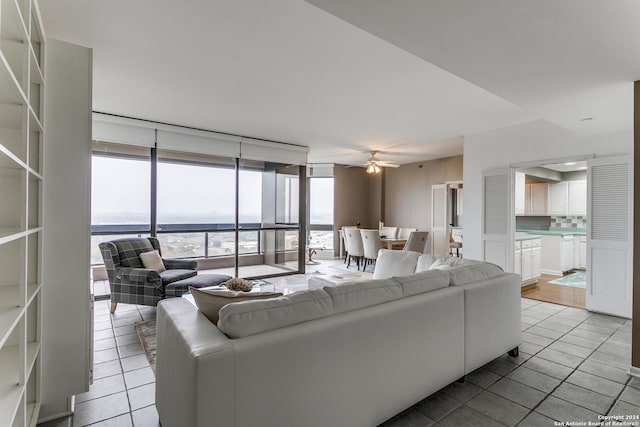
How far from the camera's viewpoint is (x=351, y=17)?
67.6 inches

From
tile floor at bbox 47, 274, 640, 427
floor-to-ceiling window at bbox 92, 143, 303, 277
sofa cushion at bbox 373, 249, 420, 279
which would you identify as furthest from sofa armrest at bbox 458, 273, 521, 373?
floor-to-ceiling window at bbox 92, 143, 303, 277

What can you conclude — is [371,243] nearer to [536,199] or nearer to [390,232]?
[390,232]

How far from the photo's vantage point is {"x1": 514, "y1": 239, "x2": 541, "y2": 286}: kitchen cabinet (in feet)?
16.8

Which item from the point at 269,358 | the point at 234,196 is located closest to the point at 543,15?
the point at 269,358

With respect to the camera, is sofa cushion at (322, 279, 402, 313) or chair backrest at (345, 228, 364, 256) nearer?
sofa cushion at (322, 279, 402, 313)

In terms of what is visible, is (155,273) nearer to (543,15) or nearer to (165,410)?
(165,410)

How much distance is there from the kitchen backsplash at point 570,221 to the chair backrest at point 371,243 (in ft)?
13.7

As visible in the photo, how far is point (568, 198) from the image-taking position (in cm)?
696

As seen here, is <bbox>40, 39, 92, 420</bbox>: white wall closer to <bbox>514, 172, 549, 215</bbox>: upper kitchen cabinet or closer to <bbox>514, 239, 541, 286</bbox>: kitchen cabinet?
<bbox>514, 239, 541, 286</bbox>: kitchen cabinet

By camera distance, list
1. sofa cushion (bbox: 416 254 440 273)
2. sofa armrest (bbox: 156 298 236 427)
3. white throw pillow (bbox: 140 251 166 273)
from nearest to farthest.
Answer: sofa armrest (bbox: 156 298 236 427) < sofa cushion (bbox: 416 254 440 273) < white throw pillow (bbox: 140 251 166 273)

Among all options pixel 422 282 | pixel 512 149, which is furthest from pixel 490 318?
pixel 512 149

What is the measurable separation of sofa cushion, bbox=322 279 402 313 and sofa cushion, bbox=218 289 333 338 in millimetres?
52

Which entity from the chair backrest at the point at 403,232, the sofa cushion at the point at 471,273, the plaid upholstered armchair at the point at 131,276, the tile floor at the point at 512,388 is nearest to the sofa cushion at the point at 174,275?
the plaid upholstered armchair at the point at 131,276

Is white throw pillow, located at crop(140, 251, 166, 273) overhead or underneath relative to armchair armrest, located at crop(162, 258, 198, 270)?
overhead
